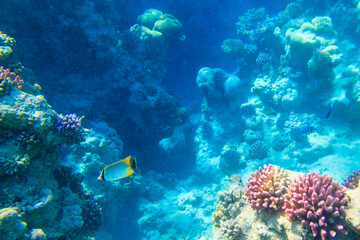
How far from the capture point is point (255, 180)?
11.6 ft

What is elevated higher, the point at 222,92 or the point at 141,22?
the point at 141,22

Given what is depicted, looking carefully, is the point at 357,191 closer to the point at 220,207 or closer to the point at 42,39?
the point at 220,207

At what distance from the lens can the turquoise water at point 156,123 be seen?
373 cm

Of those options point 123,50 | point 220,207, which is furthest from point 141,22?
point 220,207

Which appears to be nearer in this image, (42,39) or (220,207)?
(220,207)

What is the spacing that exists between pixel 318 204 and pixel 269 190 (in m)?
0.76

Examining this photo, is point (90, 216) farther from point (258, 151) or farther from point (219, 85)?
point (219, 85)

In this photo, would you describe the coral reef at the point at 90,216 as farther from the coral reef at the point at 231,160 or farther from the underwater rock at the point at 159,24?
the underwater rock at the point at 159,24

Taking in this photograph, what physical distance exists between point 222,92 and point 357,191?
319 inches

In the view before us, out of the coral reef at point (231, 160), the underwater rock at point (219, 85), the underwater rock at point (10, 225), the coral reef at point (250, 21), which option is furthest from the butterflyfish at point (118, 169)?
the coral reef at point (250, 21)

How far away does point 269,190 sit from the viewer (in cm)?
330

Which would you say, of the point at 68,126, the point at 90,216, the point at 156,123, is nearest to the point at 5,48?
the point at 68,126

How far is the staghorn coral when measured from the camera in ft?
10.4

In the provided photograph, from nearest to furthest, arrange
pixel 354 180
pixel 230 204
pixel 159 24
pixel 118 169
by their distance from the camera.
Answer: pixel 118 169
pixel 354 180
pixel 230 204
pixel 159 24
